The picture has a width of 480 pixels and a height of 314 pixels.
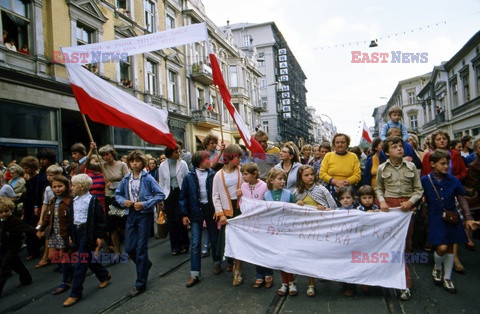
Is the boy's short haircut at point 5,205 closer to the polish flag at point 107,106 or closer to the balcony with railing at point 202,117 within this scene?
the polish flag at point 107,106

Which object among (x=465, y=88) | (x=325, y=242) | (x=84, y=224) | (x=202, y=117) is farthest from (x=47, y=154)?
(x=465, y=88)

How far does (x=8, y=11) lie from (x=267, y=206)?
12019mm

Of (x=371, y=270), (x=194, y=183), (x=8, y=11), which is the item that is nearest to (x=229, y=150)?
(x=194, y=183)

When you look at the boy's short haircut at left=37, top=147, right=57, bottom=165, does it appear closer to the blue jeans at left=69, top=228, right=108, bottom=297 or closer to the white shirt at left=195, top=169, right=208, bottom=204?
the blue jeans at left=69, top=228, right=108, bottom=297

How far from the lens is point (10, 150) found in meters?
10.7

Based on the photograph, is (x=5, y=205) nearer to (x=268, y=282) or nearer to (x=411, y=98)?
(x=268, y=282)

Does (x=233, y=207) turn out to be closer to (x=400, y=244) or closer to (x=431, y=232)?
(x=400, y=244)

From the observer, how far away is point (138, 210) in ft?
14.4

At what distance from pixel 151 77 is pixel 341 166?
17.4m

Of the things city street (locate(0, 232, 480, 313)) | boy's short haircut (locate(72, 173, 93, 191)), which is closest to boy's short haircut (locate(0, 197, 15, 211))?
boy's short haircut (locate(72, 173, 93, 191))

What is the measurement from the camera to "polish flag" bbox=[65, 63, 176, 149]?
462 centimetres

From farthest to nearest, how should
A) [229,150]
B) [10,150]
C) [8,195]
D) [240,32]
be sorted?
1. [240,32]
2. [10,150]
3. [8,195]
4. [229,150]

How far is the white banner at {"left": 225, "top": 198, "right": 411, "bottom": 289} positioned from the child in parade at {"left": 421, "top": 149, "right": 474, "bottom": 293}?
46 centimetres

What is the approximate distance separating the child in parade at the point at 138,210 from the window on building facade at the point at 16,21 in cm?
970
